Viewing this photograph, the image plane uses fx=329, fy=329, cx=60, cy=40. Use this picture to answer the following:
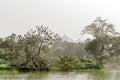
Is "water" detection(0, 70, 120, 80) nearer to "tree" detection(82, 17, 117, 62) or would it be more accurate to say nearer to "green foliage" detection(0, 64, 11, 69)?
"green foliage" detection(0, 64, 11, 69)

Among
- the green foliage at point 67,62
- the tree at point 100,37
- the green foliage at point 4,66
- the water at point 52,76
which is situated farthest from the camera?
the tree at point 100,37

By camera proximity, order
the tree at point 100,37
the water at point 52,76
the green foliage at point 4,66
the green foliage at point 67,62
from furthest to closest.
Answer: the tree at point 100,37 → the green foliage at point 67,62 → the green foliage at point 4,66 → the water at point 52,76

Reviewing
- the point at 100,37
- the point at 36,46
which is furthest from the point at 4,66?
the point at 100,37

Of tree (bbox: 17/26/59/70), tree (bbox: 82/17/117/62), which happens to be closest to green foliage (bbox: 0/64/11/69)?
→ tree (bbox: 17/26/59/70)

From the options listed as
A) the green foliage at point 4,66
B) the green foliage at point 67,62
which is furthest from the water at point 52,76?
the green foliage at point 67,62

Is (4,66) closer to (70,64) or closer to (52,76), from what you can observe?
(52,76)

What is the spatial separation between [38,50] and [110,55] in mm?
15290

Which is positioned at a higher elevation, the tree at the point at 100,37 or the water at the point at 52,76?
the tree at the point at 100,37

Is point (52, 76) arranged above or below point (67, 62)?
below

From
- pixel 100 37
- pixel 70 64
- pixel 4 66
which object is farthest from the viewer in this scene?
pixel 100 37

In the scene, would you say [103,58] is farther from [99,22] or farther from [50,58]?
[50,58]

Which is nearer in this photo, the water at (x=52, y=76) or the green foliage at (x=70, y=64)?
the water at (x=52, y=76)

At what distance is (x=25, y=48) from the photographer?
88.1 feet

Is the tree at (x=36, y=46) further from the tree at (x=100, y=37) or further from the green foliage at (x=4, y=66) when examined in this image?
the tree at (x=100, y=37)
